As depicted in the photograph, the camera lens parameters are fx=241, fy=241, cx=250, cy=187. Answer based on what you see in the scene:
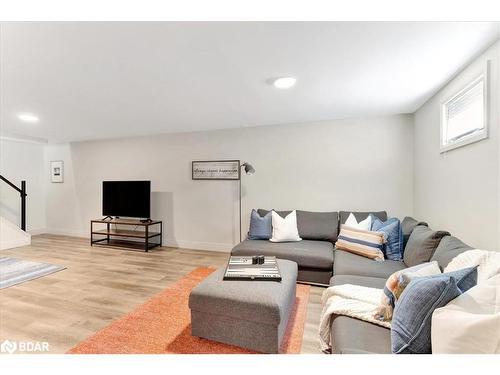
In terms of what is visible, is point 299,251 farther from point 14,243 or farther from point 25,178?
point 25,178

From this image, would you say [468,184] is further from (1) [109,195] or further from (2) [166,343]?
(1) [109,195]

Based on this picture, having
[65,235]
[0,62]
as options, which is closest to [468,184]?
[0,62]

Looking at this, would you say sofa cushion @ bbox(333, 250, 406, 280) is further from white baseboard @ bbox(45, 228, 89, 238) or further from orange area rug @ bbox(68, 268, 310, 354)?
white baseboard @ bbox(45, 228, 89, 238)

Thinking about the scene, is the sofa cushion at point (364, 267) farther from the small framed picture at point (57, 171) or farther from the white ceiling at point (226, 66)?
the small framed picture at point (57, 171)

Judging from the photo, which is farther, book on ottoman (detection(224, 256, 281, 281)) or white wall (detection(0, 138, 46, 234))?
white wall (detection(0, 138, 46, 234))

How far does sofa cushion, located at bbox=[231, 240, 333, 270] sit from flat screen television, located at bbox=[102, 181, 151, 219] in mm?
2508

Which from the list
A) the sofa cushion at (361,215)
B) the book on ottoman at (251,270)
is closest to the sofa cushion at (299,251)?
the sofa cushion at (361,215)

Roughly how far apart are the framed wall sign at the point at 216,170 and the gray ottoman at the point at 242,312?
2709 millimetres

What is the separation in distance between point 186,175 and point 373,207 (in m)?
3.37

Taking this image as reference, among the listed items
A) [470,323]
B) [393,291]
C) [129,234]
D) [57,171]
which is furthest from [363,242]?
[57,171]

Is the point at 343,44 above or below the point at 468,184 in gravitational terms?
above

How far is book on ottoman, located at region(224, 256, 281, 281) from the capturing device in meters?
1.99

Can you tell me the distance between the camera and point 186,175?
4.75 m

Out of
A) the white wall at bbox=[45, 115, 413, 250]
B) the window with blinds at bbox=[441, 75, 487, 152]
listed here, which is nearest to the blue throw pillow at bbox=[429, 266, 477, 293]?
the window with blinds at bbox=[441, 75, 487, 152]
